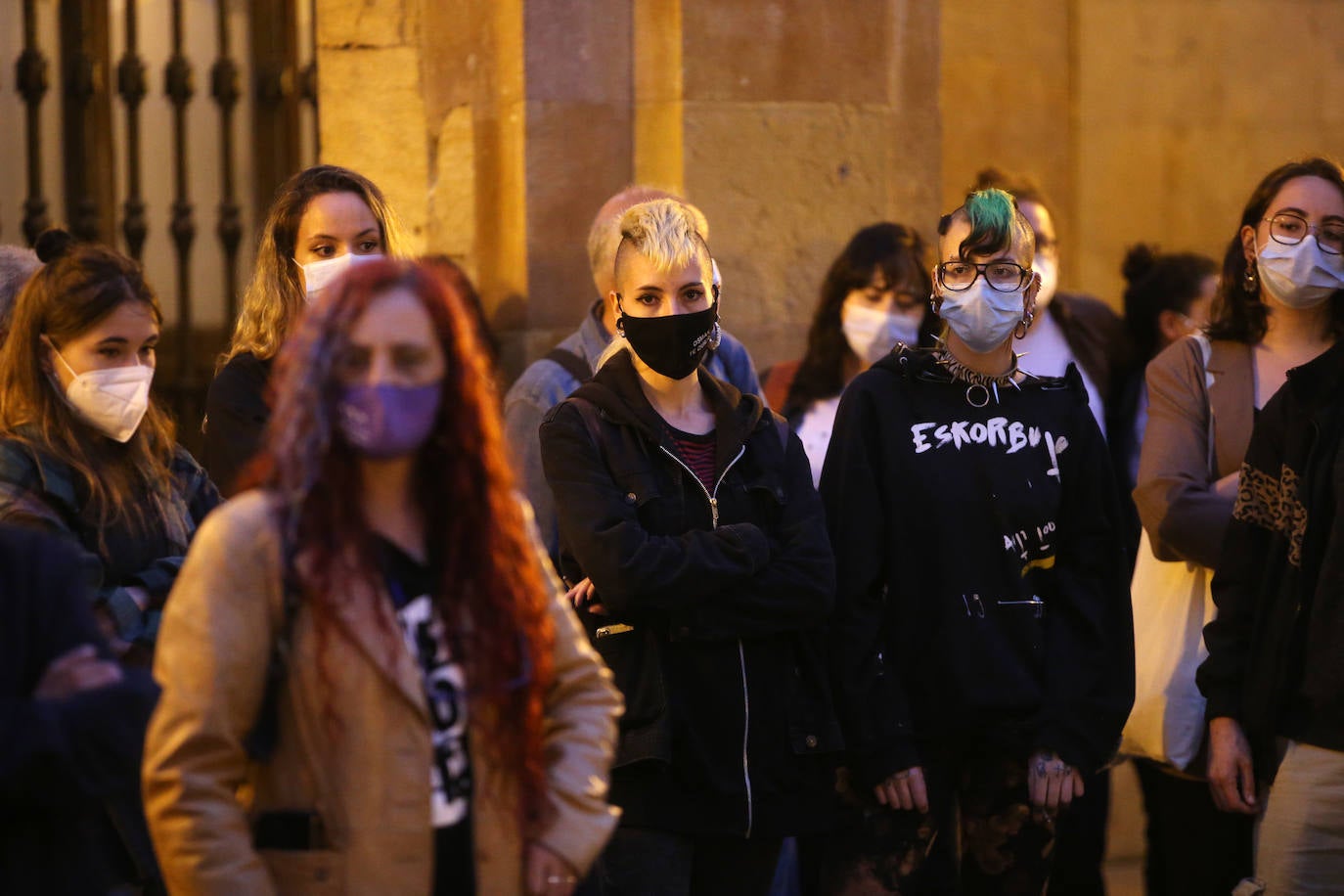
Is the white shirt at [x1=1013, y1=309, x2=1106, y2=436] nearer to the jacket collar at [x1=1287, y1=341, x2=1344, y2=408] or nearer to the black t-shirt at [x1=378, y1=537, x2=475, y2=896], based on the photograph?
the jacket collar at [x1=1287, y1=341, x2=1344, y2=408]

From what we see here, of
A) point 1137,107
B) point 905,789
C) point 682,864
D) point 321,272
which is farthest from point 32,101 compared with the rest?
point 1137,107

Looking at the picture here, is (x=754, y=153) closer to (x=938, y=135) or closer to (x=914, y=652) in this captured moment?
(x=938, y=135)

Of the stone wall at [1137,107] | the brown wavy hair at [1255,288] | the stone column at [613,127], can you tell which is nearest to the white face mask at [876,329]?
the stone column at [613,127]

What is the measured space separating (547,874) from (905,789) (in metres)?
1.31

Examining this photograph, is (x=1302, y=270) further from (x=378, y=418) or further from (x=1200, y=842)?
(x=378, y=418)

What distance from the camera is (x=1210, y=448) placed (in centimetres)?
429

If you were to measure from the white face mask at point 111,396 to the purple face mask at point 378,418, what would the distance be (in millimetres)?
1143

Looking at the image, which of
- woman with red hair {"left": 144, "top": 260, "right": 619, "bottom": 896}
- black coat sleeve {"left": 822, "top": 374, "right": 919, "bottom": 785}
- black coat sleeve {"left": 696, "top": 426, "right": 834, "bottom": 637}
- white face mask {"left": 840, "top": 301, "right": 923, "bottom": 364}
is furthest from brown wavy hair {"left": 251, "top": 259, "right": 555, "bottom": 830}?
white face mask {"left": 840, "top": 301, "right": 923, "bottom": 364}

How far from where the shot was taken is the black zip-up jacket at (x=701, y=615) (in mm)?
3449

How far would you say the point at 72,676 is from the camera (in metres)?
2.39

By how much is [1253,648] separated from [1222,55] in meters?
4.16

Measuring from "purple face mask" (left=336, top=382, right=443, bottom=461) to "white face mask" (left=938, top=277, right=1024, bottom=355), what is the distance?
1.73m

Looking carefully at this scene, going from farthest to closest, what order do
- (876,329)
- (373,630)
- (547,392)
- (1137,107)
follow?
(1137,107), (876,329), (547,392), (373,630)

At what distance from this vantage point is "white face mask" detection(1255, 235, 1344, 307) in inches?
162
